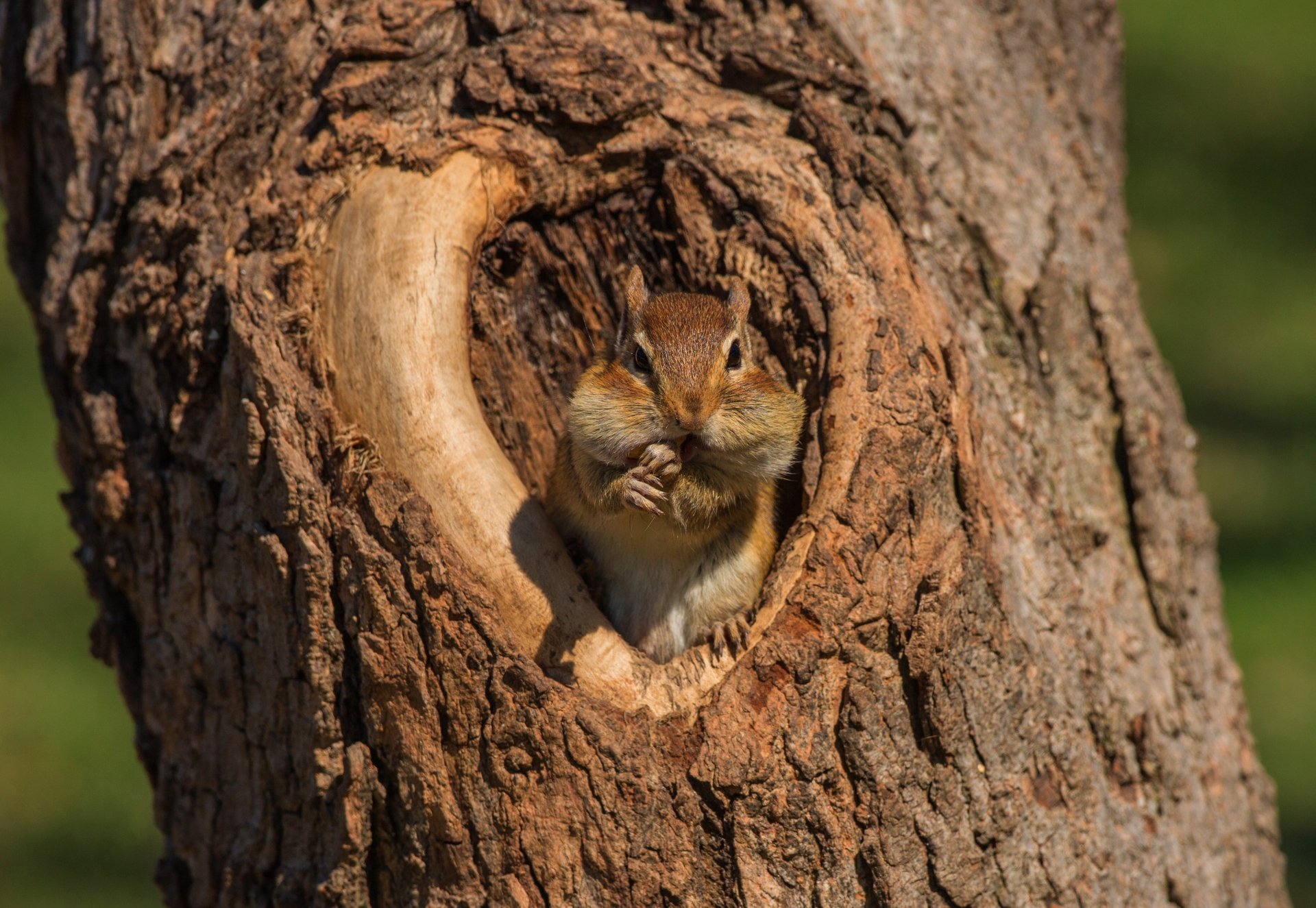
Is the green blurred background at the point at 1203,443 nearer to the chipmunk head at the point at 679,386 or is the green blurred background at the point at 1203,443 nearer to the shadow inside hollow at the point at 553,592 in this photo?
the shadow inside hollow at the point at 553,592

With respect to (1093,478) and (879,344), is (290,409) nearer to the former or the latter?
(879,344)

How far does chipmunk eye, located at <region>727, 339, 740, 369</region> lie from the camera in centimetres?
297

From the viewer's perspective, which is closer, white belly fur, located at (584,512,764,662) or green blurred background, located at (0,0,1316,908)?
white belly fur, located at (584,512,764,662)

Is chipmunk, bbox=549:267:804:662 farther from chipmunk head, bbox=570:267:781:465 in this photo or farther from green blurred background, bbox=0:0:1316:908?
green blurred background, bbox=0:0:1316:908

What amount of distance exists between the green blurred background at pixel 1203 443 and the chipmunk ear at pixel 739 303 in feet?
12.2

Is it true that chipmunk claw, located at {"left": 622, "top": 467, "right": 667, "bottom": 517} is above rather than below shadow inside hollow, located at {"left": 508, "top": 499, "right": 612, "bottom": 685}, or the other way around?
above

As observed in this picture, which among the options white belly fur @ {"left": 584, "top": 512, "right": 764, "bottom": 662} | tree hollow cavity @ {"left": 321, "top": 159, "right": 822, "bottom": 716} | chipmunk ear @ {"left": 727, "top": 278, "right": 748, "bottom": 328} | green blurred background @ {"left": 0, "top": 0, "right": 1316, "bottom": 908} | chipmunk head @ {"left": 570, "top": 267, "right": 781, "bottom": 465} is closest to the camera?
chipmunk head @ {"left": 570, "top": 267, "right": 781, "bottom": 465}

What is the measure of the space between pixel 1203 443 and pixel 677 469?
18.6 ft

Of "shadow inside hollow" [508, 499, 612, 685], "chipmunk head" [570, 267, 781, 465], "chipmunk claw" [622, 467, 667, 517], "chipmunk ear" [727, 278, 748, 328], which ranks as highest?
"chipmunk ear" [727, 278, 748, 328]

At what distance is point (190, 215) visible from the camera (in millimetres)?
3197

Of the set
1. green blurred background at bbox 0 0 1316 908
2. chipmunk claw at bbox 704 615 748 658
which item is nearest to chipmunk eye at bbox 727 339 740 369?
chipmunk claw at bbox 704 615 748 658

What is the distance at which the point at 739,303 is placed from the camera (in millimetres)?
3051

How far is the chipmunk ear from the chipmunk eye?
2.2 inches

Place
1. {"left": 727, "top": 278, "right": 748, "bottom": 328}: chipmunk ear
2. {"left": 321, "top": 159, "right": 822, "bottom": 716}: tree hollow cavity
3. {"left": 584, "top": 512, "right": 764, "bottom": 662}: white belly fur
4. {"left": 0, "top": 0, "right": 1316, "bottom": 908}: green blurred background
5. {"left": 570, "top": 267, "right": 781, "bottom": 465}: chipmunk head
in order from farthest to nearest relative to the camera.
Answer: {"left": 0, "top": 0, "right": 1316, "bottom": 908}: green blurred background
{"left": 584, "top": 512, "right": 764, "bottom": 662}: white belly fur
{"left": 727, "top": 278, "right": 748, "bottom": 328}: chipmunk ear
{"left": 321, "top": 159, "right": 822, "bottom": 716}: tree hollow cavity
{"left": 570, "top": 267, "right": 781, "bottom": 465}: chipmunk head
